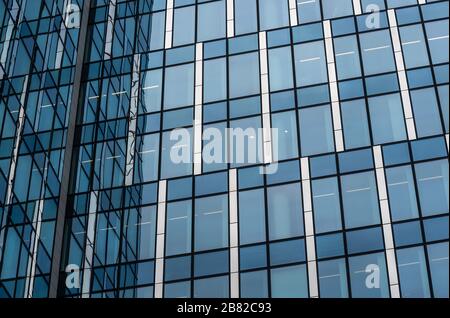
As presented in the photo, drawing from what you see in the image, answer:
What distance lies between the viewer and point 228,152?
4469cm

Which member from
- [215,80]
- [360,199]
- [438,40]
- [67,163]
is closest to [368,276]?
[360,199]

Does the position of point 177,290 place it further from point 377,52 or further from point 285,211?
point 377,52

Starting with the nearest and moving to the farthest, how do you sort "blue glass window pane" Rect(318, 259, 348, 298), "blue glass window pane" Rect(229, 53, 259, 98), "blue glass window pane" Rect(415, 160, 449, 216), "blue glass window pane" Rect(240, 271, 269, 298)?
"blue glass window pane" Rect(318, 259, 348, 298)
"blue glass window pane" Rect(240, 271, 269, 298)
"blue glass window pane" Rect(415, 160, 449, 216)
"blue glass window pane" Rect(229, 53, 259, 98)

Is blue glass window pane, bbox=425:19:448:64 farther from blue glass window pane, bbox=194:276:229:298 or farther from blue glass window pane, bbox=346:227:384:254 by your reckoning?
blue glass window pane, bbox=194:276:229:298

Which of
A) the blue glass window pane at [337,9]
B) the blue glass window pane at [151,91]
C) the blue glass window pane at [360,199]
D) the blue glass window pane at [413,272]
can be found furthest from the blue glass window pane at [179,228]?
the blue glass window pane at [337,9]

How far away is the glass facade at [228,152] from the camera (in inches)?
1583

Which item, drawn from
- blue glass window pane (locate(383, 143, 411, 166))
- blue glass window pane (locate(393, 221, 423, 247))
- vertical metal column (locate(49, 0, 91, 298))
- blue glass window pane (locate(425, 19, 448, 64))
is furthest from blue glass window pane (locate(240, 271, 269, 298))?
blue glass window pane (locate(425, 19, 448, 64))

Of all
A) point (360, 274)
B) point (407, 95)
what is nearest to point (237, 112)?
point (407, 95)

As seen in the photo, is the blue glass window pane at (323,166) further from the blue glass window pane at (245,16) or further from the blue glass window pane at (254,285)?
the blue glass window pane at (245,16)

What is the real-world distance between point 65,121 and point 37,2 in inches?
282

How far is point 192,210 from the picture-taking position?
43406 millimetres

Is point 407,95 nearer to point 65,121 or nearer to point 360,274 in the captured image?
point 360,274

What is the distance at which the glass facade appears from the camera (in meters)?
40.2

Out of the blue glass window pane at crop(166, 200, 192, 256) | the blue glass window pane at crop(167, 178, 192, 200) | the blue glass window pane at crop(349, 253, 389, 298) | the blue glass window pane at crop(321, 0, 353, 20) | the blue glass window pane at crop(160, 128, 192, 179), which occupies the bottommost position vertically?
the blue glass window pane at crop(349, 253, 389, 298)
